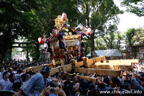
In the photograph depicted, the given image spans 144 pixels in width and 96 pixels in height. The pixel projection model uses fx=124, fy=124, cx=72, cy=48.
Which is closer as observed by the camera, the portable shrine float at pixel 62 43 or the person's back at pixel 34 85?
the person's back at pixel 34 85

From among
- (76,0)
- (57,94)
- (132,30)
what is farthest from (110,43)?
(57,94)

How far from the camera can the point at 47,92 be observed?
216 cm

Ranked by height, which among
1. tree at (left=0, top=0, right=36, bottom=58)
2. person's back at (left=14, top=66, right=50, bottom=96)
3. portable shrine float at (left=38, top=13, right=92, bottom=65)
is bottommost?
person's back at (left=14, top=66, right=50, bottom=96)

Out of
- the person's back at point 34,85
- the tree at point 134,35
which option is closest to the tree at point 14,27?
the person's back at point 34,85

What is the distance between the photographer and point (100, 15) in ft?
73.9

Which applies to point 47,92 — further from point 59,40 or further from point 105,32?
point 105,32

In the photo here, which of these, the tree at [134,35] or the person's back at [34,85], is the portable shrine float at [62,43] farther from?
the tree at [134,35]

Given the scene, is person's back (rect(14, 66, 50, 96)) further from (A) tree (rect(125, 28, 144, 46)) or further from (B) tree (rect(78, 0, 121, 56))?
(A) tree (rect(125, 28, 144, 46))

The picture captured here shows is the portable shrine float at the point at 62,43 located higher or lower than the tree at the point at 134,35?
lower

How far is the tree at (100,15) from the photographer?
22241 millimetres

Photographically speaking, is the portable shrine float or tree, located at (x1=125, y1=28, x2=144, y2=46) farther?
tree, located at (x1=125, y1=28, x2=144, y2=46)

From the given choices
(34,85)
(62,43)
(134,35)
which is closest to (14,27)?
(62,43)

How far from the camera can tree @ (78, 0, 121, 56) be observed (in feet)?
73.0

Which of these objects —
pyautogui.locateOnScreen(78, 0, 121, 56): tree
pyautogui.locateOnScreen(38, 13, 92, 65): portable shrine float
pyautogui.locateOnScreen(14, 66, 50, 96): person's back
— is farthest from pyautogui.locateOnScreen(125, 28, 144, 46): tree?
pyautogui.locateOnScreen(14, 66, 50, 96): person's back
